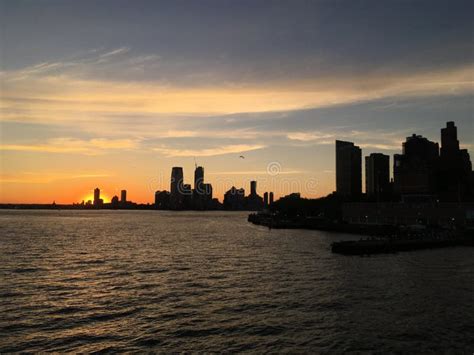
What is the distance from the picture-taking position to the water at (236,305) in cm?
3017

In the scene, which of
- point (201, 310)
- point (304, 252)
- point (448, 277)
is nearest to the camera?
point (201, 310)

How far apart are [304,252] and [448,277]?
32009mm

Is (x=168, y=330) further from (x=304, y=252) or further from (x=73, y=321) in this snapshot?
(x=304, y=252)

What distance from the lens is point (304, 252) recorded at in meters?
84.2

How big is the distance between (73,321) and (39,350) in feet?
20.9

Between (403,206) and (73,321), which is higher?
(403,206)

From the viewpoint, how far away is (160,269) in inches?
2432

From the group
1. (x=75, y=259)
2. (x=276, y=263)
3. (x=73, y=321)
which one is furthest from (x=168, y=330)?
(x=75, y=259)

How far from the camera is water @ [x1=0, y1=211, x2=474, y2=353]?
99.0 feet

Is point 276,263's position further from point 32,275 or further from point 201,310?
point 32,275

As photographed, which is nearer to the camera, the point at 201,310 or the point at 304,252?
the point at 201,310

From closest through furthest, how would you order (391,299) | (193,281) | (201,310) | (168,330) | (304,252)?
(168,330), (201,310), (391,299), (193,281), (304,252)

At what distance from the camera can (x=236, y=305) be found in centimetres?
3972

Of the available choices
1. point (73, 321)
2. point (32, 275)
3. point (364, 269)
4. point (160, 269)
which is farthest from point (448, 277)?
point (32, 275)
